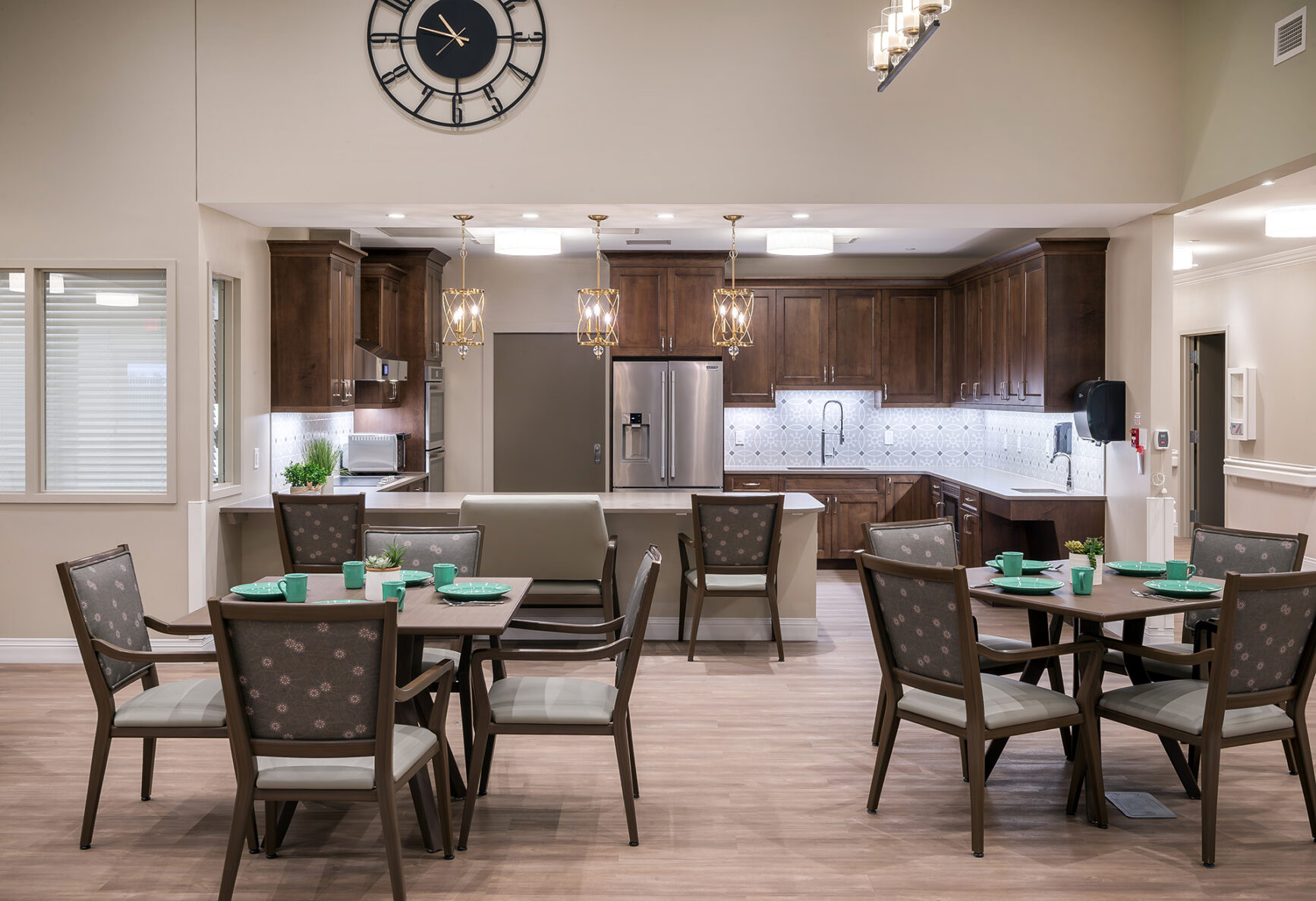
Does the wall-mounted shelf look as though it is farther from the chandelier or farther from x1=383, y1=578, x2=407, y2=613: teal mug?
x1=383, y1=578, x2=407, y2=613: teal mug

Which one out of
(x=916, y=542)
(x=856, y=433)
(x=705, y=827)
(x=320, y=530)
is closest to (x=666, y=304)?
(x=856, y=433)

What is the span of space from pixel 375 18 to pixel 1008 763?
4.65m

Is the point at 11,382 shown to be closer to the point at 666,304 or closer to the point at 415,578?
the point at 415,578

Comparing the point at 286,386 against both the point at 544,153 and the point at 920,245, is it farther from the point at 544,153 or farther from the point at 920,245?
the point at 920,245

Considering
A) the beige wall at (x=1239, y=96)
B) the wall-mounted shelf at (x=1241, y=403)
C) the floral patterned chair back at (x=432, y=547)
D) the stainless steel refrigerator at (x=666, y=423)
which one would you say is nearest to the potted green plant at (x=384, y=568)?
the floral patterned chair back at (x=432, y=547)

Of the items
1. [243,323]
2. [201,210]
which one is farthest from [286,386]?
[201,210]

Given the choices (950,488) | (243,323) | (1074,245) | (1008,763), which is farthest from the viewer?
(950,488)

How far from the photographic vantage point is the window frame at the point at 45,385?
5.03 metres

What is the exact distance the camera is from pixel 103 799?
334 cm

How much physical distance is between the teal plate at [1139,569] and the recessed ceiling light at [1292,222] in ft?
10.9

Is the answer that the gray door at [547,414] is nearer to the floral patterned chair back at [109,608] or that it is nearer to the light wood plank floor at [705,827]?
the light wood plank floor at [705,827]

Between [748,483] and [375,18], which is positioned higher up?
[375,18]

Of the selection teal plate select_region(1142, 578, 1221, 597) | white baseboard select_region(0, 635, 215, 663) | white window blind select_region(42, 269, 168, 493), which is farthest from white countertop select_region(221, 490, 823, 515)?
teal plate select_region(1142, 578, 1221, 597)

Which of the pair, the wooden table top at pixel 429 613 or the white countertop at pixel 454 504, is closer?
the wooden table top at pixel 429 613
